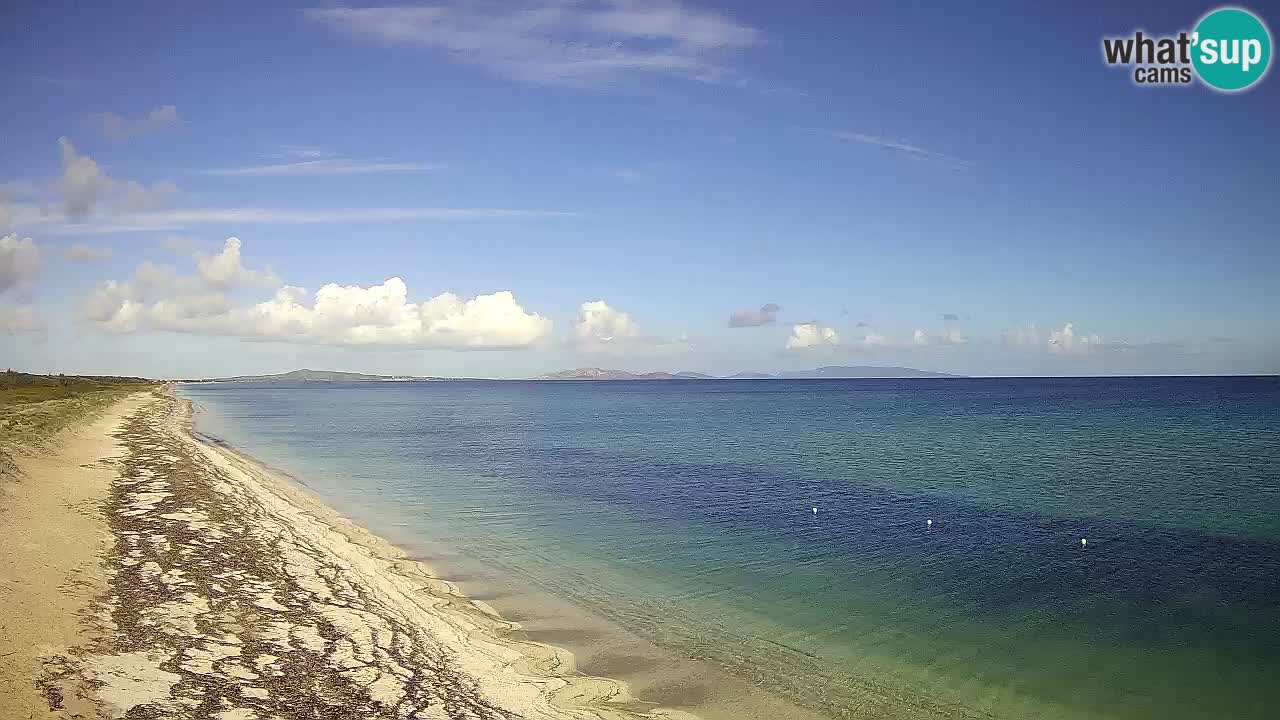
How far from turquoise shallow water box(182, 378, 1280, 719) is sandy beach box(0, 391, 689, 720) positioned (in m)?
1.92

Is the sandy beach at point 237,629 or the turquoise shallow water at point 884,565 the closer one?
the sandy beach at point 237,629

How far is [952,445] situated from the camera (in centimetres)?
5706

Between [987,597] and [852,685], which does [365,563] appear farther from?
[987,597]

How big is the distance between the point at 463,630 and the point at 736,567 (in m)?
8.84

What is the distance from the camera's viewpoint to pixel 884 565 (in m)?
21.5

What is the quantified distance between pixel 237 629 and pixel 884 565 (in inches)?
663

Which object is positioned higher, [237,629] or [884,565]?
[237,629]

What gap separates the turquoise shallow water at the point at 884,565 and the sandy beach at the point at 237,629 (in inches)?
75.6

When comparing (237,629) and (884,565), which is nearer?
(237,629)

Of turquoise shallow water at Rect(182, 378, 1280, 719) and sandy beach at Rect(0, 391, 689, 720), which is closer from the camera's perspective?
sandy beach at Rect(0, 391, 689, 720)

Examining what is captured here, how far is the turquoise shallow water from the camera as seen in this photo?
1362 cm

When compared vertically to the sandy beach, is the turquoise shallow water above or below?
below

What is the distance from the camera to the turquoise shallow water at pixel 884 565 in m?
13.6

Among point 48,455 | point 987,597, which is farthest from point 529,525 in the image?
point 48,455
